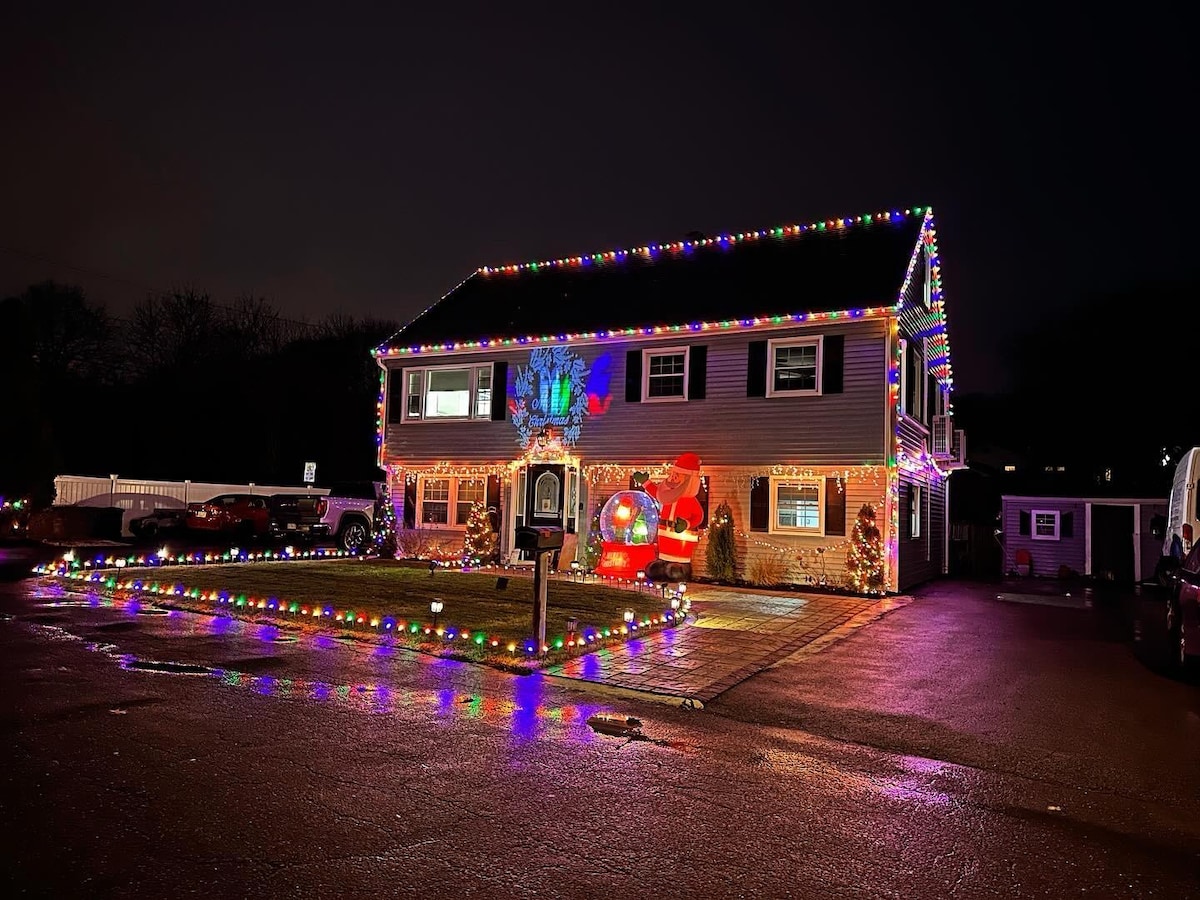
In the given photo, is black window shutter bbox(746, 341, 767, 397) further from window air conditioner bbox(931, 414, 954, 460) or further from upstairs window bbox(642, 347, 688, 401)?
window air conditioner bbox(931, 414, 954, 460)

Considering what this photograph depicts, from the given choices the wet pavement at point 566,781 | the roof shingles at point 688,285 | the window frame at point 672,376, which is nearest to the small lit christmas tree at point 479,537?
the roof shingles at point 688,285

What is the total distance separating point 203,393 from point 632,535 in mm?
31692

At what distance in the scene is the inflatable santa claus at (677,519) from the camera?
16.6 metres

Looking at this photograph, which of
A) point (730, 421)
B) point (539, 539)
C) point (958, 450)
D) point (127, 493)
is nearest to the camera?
point (539, 539)

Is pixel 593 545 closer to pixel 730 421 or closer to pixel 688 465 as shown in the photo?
pixel 688 465

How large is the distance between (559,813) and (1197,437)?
114 feet

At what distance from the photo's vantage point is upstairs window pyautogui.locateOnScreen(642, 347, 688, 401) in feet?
60.1

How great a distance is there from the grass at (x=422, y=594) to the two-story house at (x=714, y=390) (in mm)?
3651

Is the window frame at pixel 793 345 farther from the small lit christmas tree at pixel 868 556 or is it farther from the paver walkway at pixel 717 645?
the paver walkway at pixel 717 645

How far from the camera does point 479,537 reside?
19.8 m

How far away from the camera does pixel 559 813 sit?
4578 millimetres

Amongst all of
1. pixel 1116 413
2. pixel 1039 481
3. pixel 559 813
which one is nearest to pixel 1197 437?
pixel 1116 413

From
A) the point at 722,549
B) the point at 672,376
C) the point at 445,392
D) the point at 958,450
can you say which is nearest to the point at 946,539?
the point at 958,450

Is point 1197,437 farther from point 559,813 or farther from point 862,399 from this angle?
point 559,813
